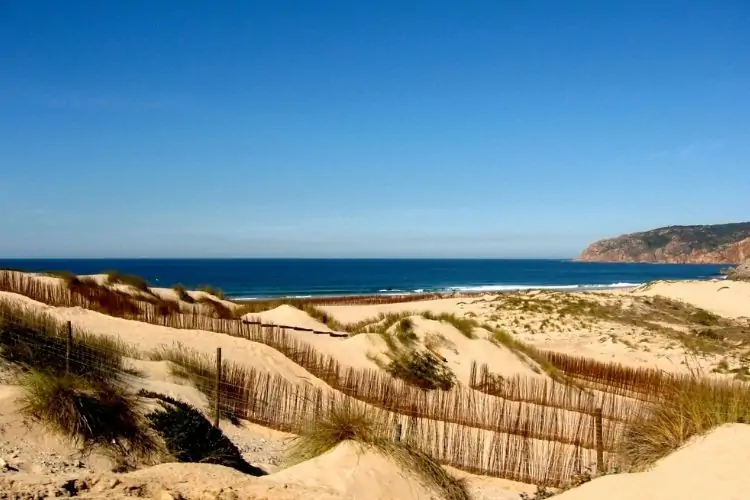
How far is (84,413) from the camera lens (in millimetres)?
6898

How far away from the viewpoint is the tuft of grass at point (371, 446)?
6262 millimetres

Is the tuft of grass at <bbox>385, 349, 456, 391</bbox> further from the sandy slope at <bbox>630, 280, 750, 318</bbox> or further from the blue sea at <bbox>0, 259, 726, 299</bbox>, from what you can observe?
the sandy slope at <bbox>630, 280, 750, 318</bbox>

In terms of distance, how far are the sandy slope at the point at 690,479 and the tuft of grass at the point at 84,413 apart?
4.70 meters

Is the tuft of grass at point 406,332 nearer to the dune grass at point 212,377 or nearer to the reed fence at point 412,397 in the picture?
the reed fence at point 412,397

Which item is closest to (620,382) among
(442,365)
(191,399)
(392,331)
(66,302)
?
(442,365)

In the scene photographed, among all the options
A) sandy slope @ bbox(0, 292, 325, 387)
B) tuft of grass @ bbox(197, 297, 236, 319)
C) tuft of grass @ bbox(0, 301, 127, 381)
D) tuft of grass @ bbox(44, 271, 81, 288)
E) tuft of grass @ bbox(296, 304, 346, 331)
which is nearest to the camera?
tuft of grass @ bbox(0, 301, 127, 381)

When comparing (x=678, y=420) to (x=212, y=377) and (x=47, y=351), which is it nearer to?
(x=212, y=377)

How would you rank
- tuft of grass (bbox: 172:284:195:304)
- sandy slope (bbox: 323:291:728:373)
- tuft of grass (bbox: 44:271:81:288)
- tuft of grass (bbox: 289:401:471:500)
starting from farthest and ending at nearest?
tuft of grass (bbox: 172:284:195:304) < tuft of grass (bbox: 44:271:81:288) < sandy slope (bbox: 323:291:728:373) < tuft of grass (bbox: 289:401:471:500)

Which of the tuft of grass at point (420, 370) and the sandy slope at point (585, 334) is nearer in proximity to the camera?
the tuft of grass at point (420, 370)

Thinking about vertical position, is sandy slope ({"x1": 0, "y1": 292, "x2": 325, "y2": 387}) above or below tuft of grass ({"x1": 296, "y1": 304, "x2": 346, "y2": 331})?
above

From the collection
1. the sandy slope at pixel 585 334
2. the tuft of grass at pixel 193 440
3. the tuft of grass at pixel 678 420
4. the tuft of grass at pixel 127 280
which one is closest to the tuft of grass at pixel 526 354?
the sandy slope at pixel 585 334

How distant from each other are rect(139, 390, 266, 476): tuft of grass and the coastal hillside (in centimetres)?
16762

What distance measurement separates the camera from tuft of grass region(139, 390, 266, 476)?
23.3ft

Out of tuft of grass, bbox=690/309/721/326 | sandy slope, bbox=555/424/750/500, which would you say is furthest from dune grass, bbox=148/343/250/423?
tuft of grass, bbox=690/309/721/326
